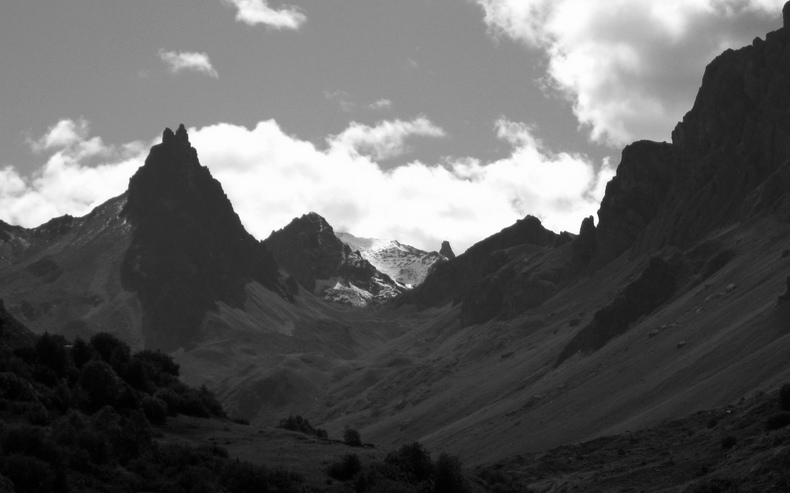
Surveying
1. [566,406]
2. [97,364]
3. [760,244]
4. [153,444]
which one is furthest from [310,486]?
[760,244]

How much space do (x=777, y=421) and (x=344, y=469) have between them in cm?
2844

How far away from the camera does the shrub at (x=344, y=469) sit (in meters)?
58.1

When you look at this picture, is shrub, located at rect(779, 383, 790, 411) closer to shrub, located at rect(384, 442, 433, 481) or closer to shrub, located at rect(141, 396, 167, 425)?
shrub, located at rect(384, 442, 433, 481)

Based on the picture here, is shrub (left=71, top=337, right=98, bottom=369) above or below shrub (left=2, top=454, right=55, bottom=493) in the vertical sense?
above

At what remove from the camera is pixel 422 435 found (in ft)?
552

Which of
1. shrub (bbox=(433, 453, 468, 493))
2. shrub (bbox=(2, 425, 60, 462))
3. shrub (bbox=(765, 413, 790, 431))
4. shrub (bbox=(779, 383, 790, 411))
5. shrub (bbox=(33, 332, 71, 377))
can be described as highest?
shrub (bbox=(33, 332, 71, 377))

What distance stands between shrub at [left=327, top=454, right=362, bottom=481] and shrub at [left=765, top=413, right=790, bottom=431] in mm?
27218

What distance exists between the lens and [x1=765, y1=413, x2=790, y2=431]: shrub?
6875cm

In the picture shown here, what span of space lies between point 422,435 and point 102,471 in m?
123

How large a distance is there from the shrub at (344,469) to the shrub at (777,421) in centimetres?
2722

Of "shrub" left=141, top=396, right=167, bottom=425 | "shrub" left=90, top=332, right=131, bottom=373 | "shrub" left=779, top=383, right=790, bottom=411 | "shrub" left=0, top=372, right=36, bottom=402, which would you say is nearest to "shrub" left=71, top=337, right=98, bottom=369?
"shrub" left=90, top=332, right=131, bottom=373

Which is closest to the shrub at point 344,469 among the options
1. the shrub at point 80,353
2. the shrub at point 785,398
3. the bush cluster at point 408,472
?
the bush cluster at point 408,472

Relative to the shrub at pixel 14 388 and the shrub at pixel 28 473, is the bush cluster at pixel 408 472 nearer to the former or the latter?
the shrub at pixel 14 388

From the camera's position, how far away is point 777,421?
6925 centimetres
